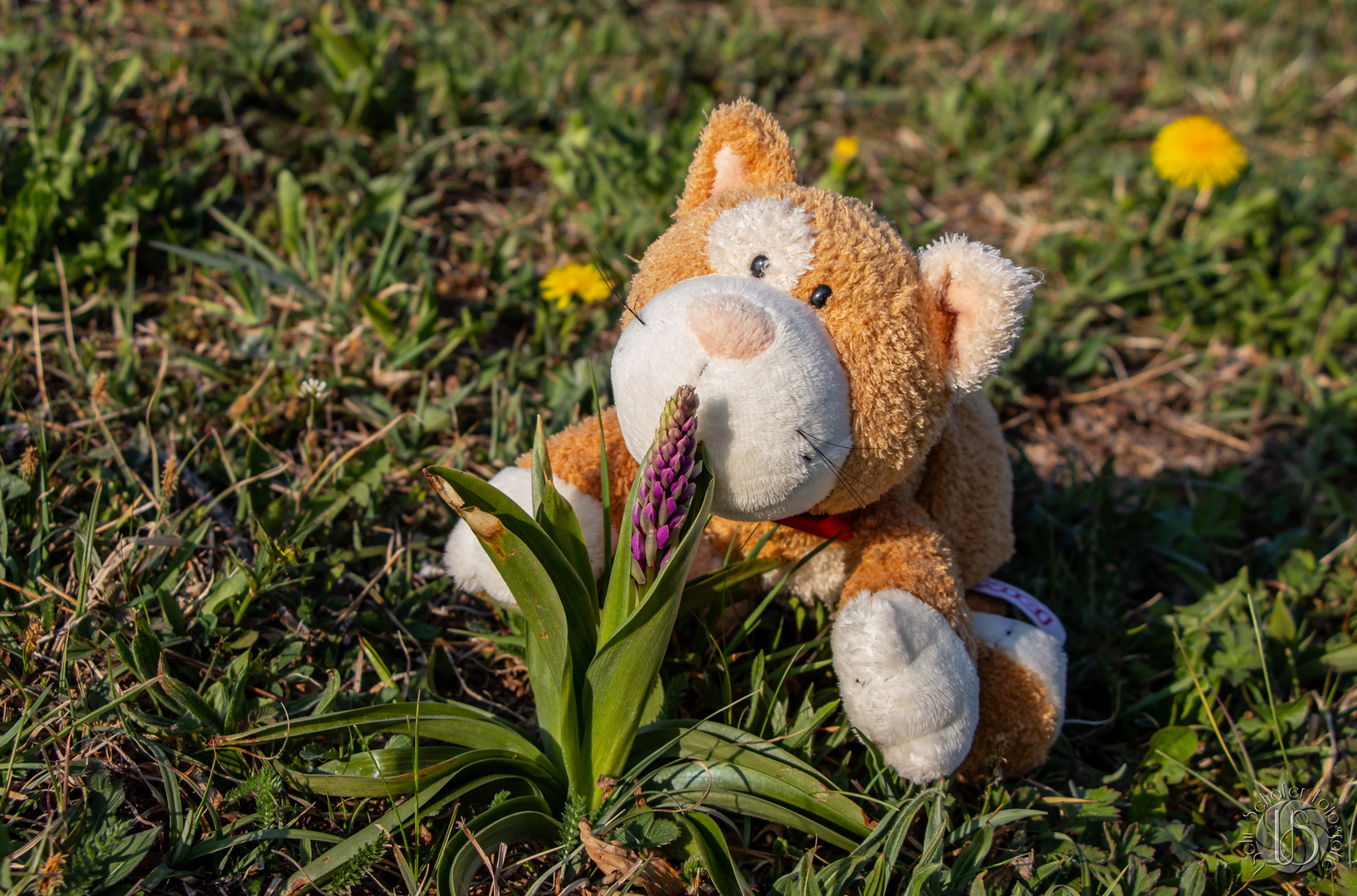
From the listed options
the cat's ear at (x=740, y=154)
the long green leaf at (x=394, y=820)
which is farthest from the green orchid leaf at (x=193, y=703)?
the cat's ear at (x=740, y=154)

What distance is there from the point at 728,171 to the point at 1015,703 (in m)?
1.14

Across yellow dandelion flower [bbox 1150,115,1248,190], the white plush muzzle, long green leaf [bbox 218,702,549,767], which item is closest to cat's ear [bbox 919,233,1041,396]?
the white plush muzzle

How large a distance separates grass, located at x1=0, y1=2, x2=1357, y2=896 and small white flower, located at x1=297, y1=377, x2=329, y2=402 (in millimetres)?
18

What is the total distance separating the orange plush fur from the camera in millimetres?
1459

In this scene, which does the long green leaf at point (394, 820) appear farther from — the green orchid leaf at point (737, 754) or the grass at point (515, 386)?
the green orchid leaf at point (737, 754)

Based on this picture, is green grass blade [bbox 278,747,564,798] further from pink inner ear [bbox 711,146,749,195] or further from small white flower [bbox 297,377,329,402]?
pink inner ear [bbox 711,146,749,195]

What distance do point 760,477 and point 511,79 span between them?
2402 mm

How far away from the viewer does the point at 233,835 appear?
1.50m

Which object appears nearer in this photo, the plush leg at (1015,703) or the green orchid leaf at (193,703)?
the green orchid leaf at (193,703)

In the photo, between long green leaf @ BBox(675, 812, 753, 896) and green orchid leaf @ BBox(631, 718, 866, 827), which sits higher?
green orchid leaf @ BBox(631, 718, 866, 827)

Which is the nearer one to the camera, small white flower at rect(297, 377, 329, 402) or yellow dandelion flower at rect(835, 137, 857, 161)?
small white flower at rect(297, 377, 329, 402)

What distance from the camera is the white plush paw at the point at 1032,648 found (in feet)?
5.75

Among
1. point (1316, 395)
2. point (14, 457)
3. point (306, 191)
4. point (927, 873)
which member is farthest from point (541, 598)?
point (1316, 395)

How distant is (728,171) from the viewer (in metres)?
1.74
